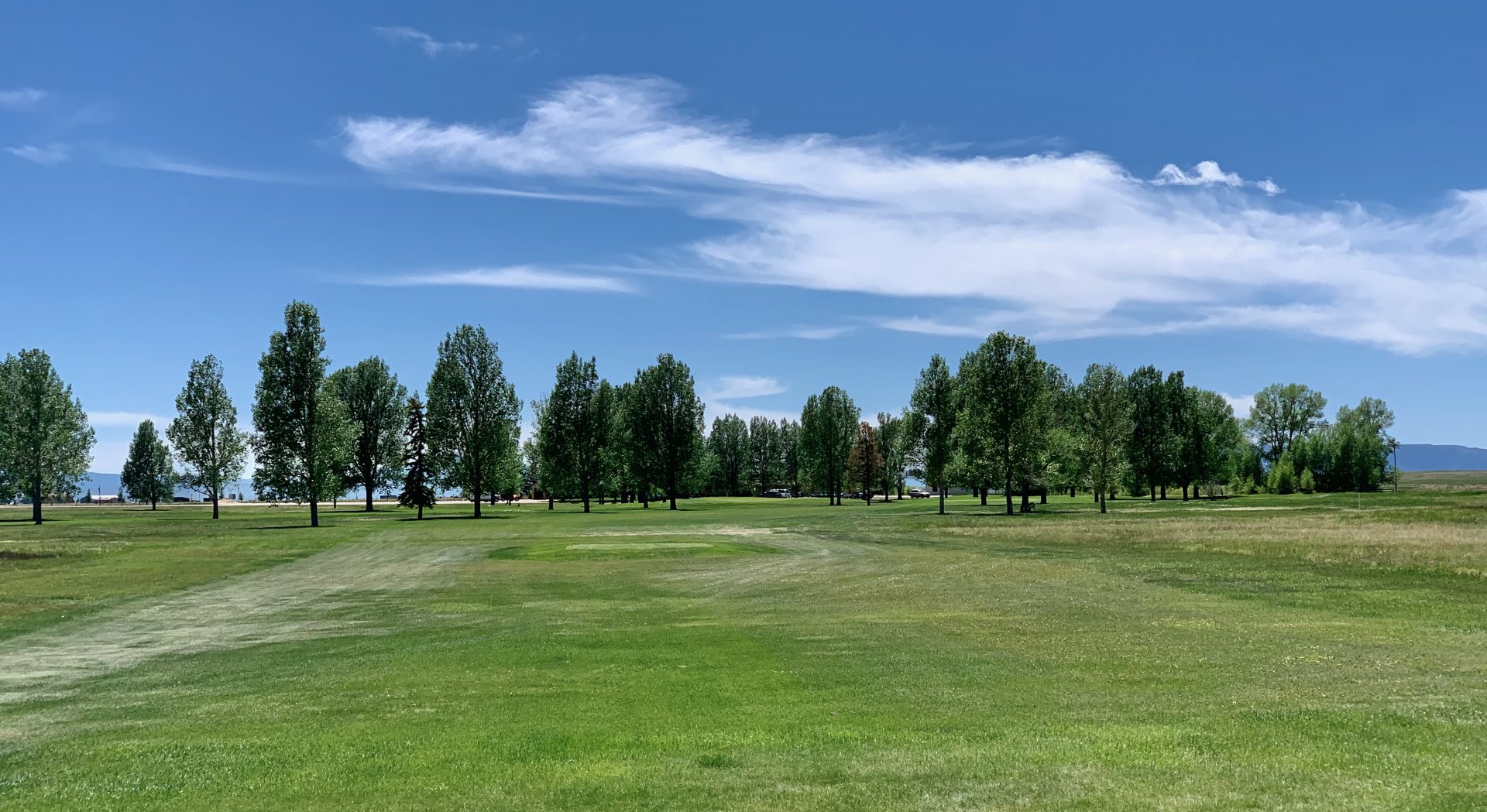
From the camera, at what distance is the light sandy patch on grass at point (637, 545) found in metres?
47.7

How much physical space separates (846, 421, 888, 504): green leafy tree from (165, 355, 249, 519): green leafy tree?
89.0m

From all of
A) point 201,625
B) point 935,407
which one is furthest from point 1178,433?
point 201,625

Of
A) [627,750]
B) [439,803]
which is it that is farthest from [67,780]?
[627,750]

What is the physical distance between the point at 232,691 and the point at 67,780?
5.34 metres

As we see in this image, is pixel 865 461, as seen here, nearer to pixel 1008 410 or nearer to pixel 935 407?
pixel 935 407

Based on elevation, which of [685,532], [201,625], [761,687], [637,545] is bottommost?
[685,532]

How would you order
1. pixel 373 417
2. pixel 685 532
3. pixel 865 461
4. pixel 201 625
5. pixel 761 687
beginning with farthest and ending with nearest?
pixel 865 461 → pixel 373 417 → pixel 685 532 → pixel 201 625 → pixel 761 687

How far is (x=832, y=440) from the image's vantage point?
509 ft

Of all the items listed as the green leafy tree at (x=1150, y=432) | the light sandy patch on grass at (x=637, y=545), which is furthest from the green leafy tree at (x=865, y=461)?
the light sandy patch on grass at (x=637, y=545)

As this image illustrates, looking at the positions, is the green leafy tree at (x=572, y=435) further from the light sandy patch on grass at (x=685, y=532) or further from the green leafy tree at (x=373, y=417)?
the light sandy patch on grass at (x=685, y=532)

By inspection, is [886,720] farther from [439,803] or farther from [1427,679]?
[1427,679]

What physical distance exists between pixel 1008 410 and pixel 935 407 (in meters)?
27.4

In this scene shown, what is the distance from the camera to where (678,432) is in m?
131

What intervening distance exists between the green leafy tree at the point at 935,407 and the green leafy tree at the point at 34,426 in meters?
93.6
